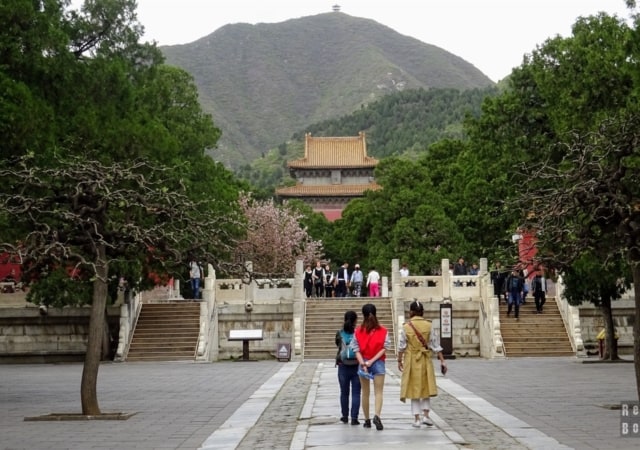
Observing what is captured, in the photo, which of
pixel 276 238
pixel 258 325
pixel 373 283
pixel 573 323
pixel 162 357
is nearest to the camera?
pixel 162 357

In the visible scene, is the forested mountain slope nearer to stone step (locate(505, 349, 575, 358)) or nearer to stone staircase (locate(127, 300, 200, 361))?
stone staircase (locate(127, 300, 200, 361))

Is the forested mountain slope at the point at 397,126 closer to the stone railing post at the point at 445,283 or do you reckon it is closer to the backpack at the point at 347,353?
the stone railing post at the point at 445,283

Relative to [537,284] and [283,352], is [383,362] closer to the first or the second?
[283,352]

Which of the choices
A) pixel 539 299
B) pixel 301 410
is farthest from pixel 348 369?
pixel 539 299

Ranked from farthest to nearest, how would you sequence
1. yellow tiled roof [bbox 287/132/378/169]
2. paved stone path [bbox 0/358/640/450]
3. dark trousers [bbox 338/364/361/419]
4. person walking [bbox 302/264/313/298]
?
1. yellow tiled roof [bbox 287/132/378/169]
2. person walking [bbox 302/264/313/298]
3. dark trousers [bbox 338/364/361/419]
4. paved stone path [bbox 0/358/640/450]

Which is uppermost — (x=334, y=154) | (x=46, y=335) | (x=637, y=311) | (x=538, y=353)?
(x=334, y=154)

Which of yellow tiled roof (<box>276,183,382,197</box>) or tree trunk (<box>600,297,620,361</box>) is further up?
yellow tiled roof (<box>276,183,382,197</box>)

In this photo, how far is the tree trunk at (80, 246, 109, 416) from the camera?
16438 mm

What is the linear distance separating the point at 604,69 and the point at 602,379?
31.4 ft

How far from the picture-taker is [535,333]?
37125mm

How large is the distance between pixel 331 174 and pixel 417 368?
84.1 m

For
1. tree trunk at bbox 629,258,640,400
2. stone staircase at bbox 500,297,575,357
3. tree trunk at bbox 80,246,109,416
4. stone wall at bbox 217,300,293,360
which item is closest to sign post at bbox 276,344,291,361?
stone wall at bbox 217,300,293,360

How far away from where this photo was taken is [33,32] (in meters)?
26.0

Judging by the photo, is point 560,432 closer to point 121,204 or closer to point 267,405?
point 267,405
